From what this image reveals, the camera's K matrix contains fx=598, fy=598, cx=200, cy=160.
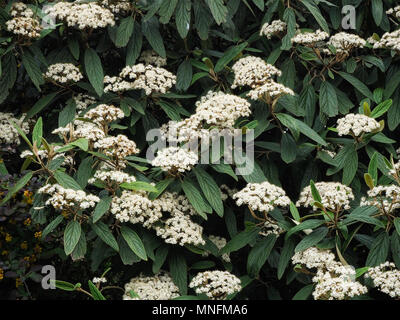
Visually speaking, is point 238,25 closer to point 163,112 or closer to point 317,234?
point 163,112

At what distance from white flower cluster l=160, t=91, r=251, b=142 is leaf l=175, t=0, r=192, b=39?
541mm

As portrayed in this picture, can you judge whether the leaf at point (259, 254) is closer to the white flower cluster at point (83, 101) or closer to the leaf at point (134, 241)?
the leaf at point (134, 241)

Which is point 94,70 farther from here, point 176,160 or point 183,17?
point 176,160

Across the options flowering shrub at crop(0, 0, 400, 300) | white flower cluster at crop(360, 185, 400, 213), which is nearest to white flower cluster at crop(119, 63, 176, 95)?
flowering shrub at crop(0, 0, 400, 300)

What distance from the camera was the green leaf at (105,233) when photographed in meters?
3.11

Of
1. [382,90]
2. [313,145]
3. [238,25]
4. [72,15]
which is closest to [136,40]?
[72,15]

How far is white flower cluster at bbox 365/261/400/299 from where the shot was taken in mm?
2846

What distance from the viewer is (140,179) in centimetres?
340

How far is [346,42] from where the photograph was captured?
Answer: 3.86m

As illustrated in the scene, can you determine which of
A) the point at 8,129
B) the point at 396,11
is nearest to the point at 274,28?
the point at 396,11

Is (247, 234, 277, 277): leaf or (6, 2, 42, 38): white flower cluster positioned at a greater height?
(6, 2, 42, 38): white flower cluster

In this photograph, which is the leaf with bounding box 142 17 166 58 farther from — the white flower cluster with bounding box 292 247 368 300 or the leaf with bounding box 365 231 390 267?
the leaf with bounding box 365 231 390 267

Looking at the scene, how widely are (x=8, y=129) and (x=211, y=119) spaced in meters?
1.35

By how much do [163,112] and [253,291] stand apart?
138 centimetres
